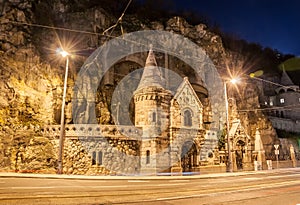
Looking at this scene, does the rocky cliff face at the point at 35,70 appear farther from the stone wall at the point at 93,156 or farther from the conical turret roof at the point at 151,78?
the conical turret roof at the point at 151,78

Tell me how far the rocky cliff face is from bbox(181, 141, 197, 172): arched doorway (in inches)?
438

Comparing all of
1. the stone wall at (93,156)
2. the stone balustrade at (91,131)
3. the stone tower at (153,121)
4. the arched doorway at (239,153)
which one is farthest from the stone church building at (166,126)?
the arched doorway at (239,153)

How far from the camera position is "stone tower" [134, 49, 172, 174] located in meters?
20.0

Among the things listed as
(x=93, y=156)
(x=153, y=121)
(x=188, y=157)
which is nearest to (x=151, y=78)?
(x=153, y=121)

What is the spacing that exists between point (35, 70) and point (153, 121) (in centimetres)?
1448

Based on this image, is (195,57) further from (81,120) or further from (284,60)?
(284,60)

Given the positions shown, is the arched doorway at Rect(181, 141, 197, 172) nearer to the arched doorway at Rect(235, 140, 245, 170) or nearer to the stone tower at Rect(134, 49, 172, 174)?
the stone tower at Rect(134, 49, 172, 174)

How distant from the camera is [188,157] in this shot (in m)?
22.5

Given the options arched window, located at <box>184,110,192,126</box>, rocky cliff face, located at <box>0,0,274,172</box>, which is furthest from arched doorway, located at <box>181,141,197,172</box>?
rocky cliff face, located at <box>0,0,274,172</box>

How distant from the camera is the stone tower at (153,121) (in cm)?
1998

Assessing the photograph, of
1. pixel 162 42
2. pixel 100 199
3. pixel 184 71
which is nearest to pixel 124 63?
pixel 162 42

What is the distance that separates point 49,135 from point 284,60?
268 feet

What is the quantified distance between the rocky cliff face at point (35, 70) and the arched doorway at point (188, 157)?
1112 centimetres

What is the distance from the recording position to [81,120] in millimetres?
29094
